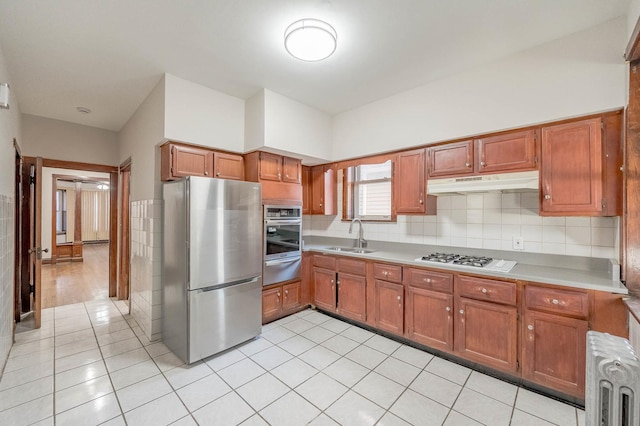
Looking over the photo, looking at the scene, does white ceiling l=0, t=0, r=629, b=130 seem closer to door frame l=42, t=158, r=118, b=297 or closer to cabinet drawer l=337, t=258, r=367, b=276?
door frame l=42, t=158, r=118, b=297

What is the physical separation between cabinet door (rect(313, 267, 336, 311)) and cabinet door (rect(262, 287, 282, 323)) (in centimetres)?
54

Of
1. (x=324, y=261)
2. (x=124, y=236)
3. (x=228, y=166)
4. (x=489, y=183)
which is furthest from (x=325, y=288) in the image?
(x=124, y=236)

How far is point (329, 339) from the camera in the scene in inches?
115

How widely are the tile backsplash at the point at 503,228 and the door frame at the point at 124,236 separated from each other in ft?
12.4

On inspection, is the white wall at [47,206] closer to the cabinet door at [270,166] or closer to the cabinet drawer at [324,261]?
the cabinet door at [270,166]

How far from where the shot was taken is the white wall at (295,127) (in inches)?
123

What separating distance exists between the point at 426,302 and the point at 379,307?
1.83ft

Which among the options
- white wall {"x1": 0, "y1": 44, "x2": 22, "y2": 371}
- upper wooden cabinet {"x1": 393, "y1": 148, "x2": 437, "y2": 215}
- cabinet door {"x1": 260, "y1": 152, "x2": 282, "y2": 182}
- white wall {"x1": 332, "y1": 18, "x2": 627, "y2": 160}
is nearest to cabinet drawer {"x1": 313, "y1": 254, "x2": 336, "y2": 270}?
upper wooden cabinet {"x1": 393, "y1": 148, "x2": 437, "y2": 215}

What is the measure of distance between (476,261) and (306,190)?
2.59 meters

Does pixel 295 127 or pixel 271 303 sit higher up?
pixel 295 127

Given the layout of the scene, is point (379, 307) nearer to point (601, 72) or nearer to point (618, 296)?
point (618, 296)

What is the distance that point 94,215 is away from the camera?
10195 mm

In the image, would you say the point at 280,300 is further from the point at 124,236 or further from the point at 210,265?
the point at 124,236

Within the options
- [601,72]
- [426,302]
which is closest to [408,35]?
[601,72]
